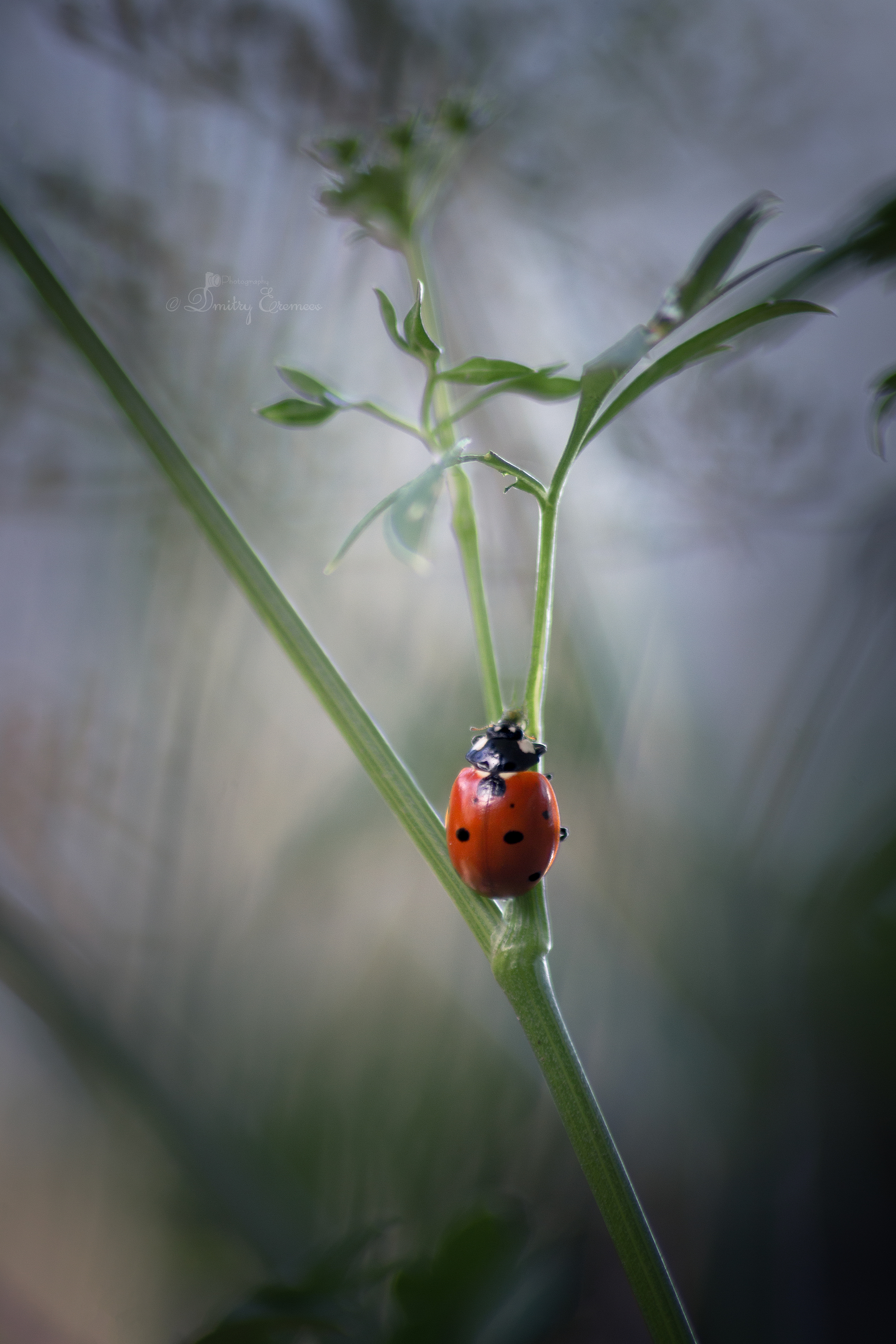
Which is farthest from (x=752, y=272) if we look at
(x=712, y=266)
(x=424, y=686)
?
(x=424, y=686)

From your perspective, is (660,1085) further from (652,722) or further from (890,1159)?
(652,722)

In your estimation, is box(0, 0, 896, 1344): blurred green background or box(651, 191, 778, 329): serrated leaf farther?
box(0, 0, 896, 1344): blurred green background

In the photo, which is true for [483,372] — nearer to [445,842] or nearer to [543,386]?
[543,386]

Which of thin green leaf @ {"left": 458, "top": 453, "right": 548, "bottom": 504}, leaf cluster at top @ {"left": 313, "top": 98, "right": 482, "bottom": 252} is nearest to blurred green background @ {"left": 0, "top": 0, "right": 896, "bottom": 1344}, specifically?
leaf cluster at top @ {"left": 313, "top": 98, "right": 482, "bottom": 252}

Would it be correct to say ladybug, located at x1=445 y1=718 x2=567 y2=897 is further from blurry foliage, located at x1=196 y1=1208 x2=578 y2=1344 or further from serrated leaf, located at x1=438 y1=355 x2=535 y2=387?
blurry foliage, located at x1=196 y1=1208 x2=578 y2=1344

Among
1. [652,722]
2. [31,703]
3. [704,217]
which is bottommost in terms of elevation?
[652,722]

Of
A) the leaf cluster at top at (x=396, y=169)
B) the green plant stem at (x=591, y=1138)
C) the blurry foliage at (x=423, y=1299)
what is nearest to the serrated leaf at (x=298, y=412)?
the leaf cluster at top at (x=396, y=169)

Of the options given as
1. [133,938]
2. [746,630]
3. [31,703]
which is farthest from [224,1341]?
[746,630]
